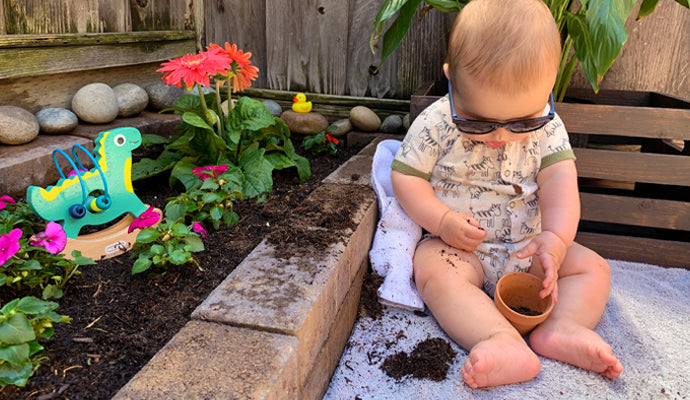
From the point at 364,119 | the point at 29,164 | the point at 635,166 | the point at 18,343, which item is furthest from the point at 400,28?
the point at 18,343

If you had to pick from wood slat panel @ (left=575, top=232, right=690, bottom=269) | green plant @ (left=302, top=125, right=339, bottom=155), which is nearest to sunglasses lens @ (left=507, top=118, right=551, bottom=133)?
wood slat panel @ (left=575, top=232, right=690, bottom=269)

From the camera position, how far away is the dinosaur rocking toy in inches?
51.7

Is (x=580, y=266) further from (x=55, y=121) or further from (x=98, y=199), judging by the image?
(x=55, y=121)

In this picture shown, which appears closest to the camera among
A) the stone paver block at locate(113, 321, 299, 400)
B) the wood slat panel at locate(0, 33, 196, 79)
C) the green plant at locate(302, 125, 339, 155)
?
the stone paver block at locate(113, 321, 299, 400)

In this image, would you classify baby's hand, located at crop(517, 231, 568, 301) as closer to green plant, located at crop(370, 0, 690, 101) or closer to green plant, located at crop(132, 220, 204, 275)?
green plant, located at crop(370, 0, 690, 101)

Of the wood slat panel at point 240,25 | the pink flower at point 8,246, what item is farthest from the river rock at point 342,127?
the pink flower at point 8,246

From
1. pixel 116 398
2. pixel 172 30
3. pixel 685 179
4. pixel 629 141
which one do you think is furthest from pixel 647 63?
pixel 116 398

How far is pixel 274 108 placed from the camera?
9.36 ft

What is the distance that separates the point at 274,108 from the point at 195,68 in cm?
119

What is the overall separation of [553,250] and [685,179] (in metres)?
0.78

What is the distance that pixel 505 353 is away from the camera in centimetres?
120

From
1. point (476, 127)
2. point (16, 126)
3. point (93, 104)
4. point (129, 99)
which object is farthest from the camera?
point (129, 99)

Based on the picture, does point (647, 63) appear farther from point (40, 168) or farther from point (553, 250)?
point (40, 168)

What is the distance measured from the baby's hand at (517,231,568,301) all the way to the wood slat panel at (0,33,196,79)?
1943 mm
